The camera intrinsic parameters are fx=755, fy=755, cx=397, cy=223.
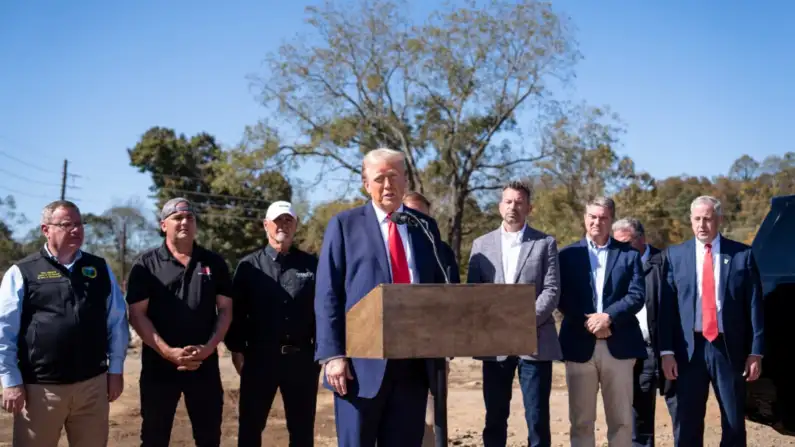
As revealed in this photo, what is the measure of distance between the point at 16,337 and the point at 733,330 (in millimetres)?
4640

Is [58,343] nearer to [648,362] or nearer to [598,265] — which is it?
[598,265]

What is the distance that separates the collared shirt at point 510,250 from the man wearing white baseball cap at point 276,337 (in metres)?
1.40

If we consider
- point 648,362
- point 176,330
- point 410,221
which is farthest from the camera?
point 648,362

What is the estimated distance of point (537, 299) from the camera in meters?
5.35

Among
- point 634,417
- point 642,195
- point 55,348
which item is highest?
point 642,195

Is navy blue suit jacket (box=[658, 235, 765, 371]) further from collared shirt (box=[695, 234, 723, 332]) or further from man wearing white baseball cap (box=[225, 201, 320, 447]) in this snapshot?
man wearing white baseball cap (box=[225, 201, 320, 447])

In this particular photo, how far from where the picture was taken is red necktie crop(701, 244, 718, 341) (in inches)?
205

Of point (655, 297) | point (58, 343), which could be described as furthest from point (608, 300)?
point (58, 343)

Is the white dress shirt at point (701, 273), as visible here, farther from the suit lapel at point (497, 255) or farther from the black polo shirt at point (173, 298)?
the black polo shirt at point (173, 298)

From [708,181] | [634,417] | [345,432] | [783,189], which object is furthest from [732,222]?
[345,432]

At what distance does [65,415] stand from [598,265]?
12.5 feet

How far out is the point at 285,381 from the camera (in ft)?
17.0

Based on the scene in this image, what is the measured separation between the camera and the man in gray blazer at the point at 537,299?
5305 mm

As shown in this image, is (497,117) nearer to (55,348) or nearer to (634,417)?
(634,417)
